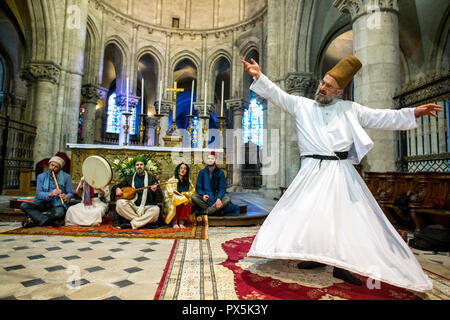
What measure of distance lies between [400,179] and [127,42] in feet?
56.9

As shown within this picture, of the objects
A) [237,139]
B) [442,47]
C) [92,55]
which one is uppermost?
[92,55]

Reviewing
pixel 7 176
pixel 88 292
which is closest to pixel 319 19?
pixel 88 292

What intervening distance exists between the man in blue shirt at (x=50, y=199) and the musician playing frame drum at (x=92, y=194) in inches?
7.8

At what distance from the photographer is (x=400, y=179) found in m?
4.79

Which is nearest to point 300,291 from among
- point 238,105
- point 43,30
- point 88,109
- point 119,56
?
point 43,30

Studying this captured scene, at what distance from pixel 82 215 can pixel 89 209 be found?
0.14 metres

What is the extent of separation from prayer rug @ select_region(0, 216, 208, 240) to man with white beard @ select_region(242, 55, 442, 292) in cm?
196

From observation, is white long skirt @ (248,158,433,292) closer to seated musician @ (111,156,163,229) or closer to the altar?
seated musician @ (111,156,163,229)

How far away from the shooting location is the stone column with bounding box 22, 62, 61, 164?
33.0ft

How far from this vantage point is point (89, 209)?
4504mm

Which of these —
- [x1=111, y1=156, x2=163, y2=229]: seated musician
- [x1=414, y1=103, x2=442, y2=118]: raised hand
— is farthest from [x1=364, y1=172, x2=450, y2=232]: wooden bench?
[x1=111, y1=156, x2=163, y2=229]: seated musician

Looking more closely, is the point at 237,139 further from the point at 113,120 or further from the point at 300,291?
the point at 300,291

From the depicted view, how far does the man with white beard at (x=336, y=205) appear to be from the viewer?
6.07ft
